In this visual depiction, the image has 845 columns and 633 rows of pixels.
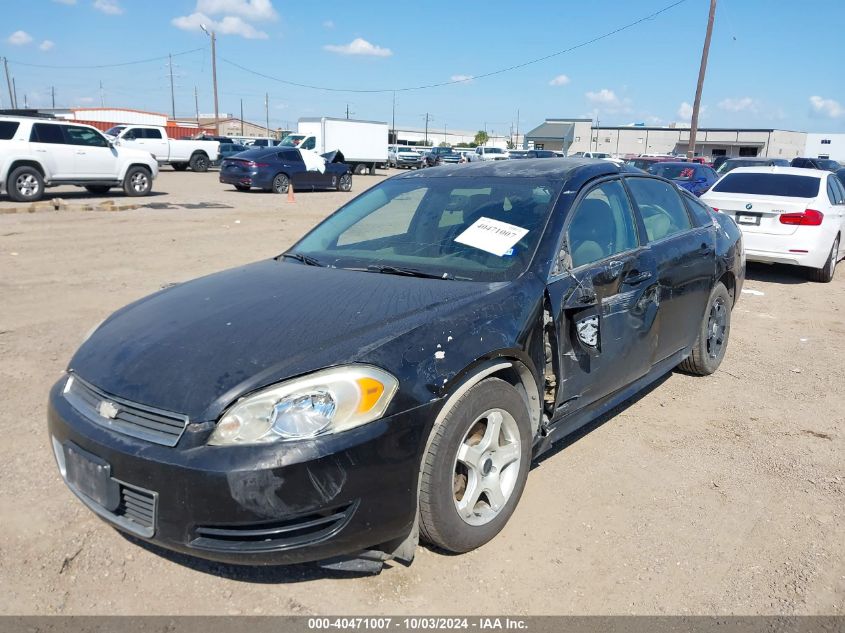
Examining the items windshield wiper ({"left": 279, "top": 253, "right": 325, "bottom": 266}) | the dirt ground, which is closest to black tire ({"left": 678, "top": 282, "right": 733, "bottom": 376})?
the dirt ground

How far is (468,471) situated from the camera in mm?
2869

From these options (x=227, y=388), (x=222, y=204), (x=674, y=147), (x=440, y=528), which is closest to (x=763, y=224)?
(x=440, y=528)

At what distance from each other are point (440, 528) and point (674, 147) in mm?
80258

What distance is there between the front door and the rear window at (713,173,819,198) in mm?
6201

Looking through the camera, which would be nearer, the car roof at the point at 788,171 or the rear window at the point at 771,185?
the rear window at the point at 771,185

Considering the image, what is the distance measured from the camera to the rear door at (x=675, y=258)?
13.7ft

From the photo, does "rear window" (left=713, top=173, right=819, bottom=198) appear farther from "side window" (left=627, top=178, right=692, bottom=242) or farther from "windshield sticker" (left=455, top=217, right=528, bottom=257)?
"windshield sticker" (left=455, top=217, right=528, bottom=257)

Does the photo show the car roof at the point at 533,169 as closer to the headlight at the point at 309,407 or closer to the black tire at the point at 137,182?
the headlight at the point at 309,407

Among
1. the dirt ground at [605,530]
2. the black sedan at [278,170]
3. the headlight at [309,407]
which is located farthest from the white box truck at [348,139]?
the headlight at [309,407]

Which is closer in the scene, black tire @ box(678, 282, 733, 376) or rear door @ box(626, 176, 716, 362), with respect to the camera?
rear door @ box(626, 176, 716, 362)

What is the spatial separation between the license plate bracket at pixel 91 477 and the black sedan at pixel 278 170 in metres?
19.2

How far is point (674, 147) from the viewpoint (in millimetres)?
75188

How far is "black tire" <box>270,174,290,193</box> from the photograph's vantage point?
2147cm

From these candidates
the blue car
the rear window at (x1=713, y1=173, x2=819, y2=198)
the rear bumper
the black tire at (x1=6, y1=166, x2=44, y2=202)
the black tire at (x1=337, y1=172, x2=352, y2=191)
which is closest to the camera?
the rear bumper
